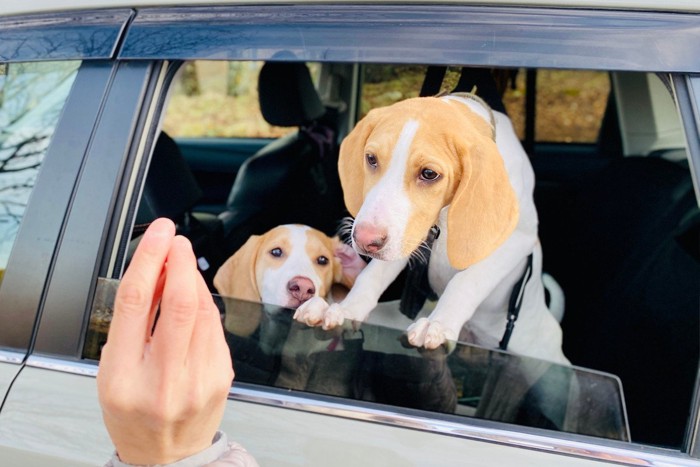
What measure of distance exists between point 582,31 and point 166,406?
1000mm

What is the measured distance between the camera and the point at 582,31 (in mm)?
1408

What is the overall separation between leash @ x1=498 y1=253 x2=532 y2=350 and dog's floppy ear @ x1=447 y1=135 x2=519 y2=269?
40 centimetres

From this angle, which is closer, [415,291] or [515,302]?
[415,291]

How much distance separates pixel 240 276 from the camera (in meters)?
1.77

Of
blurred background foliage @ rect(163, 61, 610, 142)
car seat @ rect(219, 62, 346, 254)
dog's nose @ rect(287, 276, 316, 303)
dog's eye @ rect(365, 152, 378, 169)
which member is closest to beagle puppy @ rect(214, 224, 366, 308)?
dog's nose @ rect(287, 276, 316, 303)

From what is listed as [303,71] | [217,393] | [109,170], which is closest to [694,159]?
[217,393]

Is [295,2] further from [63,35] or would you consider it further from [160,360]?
[160,360]

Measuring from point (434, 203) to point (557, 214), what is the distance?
5.68 ft

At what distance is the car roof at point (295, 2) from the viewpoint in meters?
1.40

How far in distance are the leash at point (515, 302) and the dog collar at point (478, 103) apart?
360 millimetres

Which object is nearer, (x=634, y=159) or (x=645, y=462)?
(x=645, y=462)

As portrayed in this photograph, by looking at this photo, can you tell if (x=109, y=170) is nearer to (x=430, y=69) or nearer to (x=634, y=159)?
(x=430, y=69)

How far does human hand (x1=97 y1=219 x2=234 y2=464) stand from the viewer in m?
0.86

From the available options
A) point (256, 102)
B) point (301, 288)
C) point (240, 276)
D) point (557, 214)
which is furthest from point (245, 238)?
point (256, 102)
